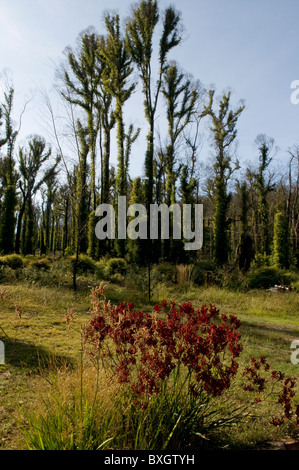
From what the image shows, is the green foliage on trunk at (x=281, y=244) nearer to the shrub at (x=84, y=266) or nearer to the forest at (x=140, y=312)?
the forest at (x=140, y=312)

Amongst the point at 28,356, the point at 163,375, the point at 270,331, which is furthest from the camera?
the point at 270,331

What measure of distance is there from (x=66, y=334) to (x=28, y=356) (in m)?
1.30

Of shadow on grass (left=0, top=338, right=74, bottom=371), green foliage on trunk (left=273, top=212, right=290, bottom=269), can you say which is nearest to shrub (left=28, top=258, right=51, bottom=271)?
shadow on grass (left=0, top=338, right=74, bottom=371)

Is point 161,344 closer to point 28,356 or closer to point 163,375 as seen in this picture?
point 163,375

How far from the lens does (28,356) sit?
13.7 feet

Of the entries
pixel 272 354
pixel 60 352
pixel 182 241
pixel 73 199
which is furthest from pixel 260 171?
pixel 60 352

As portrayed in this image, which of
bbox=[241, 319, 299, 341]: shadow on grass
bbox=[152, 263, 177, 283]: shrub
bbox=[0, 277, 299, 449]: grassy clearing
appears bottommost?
bbox=[241, 319, 299, 341]: shadow on grass

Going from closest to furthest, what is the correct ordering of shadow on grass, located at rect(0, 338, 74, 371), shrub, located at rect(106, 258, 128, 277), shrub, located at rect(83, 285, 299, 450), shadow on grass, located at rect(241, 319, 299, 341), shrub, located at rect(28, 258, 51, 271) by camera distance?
1. shrub, located at rect(83, 285, 299, 450)
2. shadow on grass, located at rect(0, 338, 74, 371)
3. shadow on grass, located at rect(241, 319, 299, 341)
4. shrub, located at rect(28, 258, 51, 271)
5. shrub, located at rect(106, 258, 128, 277)

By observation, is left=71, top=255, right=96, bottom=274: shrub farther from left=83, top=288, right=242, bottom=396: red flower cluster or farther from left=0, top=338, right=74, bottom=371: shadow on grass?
left=83, top=288, right=242, bottom=396: red flower cluster

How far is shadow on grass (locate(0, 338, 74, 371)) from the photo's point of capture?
385cm

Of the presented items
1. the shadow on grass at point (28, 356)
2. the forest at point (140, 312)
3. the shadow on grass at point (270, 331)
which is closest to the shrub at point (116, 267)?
the forest at point (140, 312)

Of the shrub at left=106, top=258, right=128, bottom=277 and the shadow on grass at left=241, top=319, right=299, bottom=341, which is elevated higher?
the shrub at left=106, top=258, right=128, bottom=277

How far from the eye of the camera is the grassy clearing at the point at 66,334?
8.80ft

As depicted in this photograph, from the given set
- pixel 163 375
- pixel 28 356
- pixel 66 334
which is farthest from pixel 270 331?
pixel 163 375
